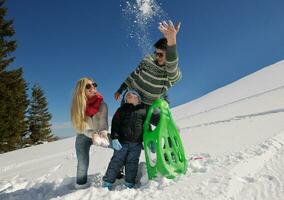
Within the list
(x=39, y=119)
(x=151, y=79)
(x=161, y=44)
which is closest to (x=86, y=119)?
(x=151, y=79)

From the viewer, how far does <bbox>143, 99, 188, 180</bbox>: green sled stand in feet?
14.4

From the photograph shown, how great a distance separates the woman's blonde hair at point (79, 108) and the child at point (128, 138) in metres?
0.43

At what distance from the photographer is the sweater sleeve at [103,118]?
4715 millimetres

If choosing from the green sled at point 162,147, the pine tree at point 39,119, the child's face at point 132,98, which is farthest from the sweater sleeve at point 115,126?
the pine tree at point 39,119

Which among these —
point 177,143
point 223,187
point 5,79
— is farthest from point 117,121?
point 5,79

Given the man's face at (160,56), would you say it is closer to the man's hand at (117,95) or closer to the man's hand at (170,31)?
the man's hand at (170,31)

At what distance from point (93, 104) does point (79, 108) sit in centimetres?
23

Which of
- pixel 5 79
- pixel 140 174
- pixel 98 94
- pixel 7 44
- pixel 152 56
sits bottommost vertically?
pixel 140 174

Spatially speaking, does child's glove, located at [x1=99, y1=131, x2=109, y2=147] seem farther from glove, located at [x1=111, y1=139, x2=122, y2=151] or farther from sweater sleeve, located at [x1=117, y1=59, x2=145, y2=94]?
sweater sleeve, located at [x1=117, y1=59, x2=145, y2=94]

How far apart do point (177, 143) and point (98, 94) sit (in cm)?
133

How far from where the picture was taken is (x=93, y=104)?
15.8 feet

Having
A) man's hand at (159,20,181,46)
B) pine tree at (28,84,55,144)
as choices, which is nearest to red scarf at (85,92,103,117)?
Result: man's hand at (159,20,181,46)

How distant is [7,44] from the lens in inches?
909

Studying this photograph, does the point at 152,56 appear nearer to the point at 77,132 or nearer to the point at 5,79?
the point at 77,132
